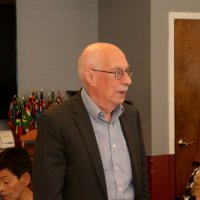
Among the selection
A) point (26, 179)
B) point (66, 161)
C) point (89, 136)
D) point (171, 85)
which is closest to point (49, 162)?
point (66, 161)

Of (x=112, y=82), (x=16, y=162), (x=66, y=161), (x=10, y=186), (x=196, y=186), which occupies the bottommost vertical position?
(x=196, y=186)

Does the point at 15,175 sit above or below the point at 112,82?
below

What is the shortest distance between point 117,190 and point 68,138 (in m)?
0.28

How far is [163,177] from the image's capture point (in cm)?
411

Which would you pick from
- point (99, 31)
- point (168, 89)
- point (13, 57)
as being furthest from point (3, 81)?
point (168, 89)

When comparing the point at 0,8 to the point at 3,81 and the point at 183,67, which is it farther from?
the point at 183,67

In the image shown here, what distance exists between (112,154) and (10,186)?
0.79m

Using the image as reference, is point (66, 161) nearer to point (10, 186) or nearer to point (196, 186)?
point (10, 186)

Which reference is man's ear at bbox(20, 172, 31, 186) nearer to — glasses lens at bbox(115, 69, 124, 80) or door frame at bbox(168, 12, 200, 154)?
glasses lens at bbox(115, 69, 124, 80)

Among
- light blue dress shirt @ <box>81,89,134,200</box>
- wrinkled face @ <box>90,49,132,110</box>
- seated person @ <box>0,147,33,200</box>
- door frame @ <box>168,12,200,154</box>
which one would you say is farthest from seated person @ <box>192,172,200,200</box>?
wrinkled face @ <box>90,49,132,110</box>

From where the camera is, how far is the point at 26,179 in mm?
2213

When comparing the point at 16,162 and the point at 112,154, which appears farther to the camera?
the point at 16,162

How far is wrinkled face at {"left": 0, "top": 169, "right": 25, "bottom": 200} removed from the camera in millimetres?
2172

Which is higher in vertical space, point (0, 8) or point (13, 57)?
point (0, 8)
